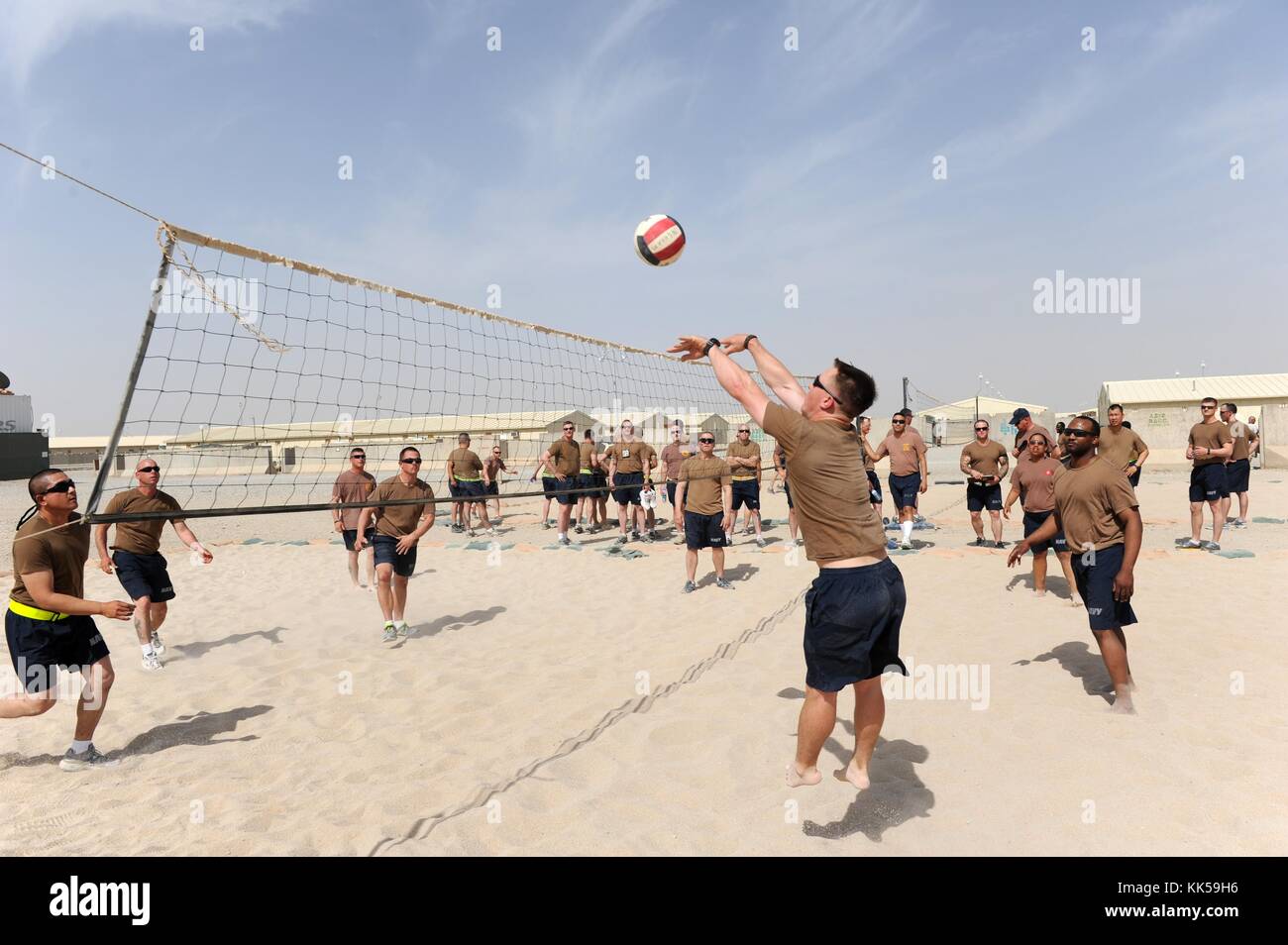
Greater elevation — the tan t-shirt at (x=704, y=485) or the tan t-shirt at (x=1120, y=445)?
Result: the tan t-shirt at (x=1120, y=445)

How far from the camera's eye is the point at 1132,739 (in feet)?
11.4

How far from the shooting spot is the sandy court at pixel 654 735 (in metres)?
2.81

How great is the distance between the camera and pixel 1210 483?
827cm

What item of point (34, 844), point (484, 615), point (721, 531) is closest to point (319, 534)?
point (484, 615)

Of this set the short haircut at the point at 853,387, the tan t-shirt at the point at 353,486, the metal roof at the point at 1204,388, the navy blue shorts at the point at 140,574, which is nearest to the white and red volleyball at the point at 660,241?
the short haircut at the point at 853,387

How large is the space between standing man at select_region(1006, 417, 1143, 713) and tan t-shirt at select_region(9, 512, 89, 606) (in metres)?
4.92

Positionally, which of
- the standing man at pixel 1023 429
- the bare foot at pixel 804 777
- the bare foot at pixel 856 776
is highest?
the standing man at pixel 1023 429

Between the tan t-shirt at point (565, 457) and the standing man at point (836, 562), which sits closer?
the standing man at point (836, 562)

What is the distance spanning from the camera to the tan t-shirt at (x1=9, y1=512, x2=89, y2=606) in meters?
3.27

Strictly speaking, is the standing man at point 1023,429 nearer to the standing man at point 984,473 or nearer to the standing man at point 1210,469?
the standing man at point 984,473

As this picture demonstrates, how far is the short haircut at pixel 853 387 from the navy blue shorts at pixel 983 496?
6.74 m

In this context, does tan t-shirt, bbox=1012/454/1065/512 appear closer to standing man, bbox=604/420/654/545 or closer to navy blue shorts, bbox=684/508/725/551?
navy blue shorts, bbox=684/508/725/551

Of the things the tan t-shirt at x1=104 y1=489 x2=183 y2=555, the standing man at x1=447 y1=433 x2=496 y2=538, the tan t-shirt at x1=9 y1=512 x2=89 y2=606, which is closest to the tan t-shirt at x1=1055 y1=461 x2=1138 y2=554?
the tan t-shirt at x1=9 y1=512 x2=89 y2=606
